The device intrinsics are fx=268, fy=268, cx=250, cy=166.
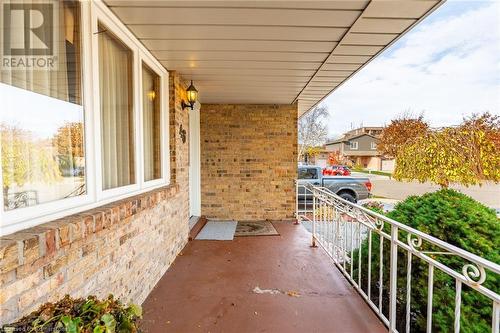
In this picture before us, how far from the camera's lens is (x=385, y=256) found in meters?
2.65

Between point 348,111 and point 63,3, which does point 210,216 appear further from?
point 348,111

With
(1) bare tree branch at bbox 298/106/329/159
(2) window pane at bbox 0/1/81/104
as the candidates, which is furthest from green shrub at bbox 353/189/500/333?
(1) bare tree branch at bbox 298/106/329/159

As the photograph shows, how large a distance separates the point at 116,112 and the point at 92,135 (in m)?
0.51

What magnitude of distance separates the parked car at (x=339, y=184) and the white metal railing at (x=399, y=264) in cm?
383

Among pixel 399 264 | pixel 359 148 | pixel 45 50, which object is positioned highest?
pixel 359 148

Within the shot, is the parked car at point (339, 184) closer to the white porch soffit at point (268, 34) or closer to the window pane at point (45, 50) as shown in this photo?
the white porch soffit at point (268, 34)

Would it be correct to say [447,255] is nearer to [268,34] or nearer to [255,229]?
[268,34]

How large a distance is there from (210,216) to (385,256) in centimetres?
380

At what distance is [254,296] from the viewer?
8.64 feet

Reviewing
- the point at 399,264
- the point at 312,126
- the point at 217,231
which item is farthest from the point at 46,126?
the point at 312,126

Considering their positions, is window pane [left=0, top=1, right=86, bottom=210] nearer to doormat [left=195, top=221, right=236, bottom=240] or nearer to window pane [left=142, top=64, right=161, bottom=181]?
window pane [left=142, top=64, right=161, bottom=181]

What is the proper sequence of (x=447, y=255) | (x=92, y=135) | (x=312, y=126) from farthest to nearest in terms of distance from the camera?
(x=312, y=126) → (x=447, y=255) → (x=92, y=135)

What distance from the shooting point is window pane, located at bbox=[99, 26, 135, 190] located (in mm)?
2129

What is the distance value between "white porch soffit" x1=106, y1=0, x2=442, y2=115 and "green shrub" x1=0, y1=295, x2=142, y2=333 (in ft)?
6.55
